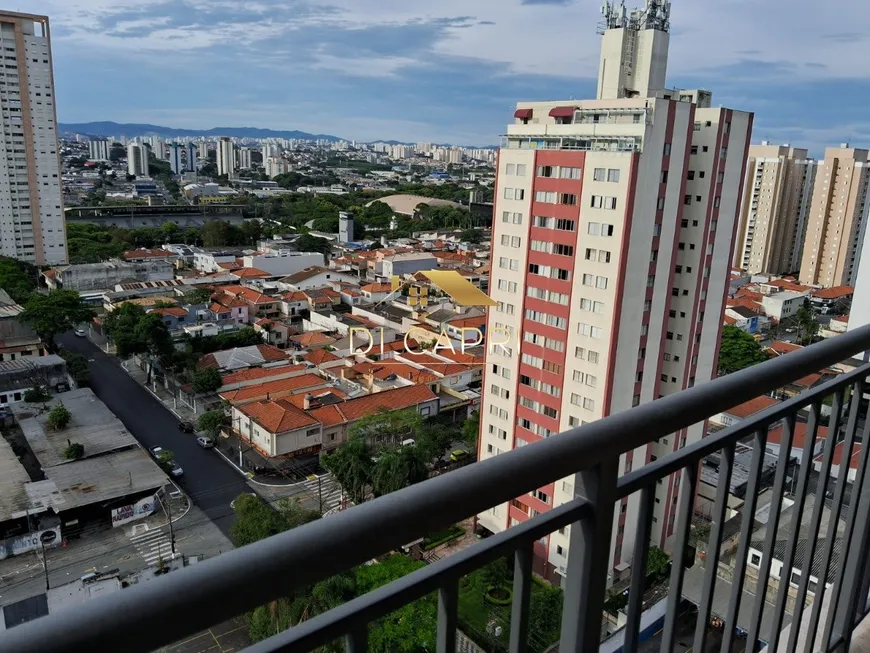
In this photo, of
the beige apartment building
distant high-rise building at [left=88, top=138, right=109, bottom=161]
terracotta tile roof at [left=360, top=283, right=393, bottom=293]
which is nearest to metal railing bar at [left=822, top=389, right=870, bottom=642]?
terracotta tile roof at [left=360, top=283, right=393, bottom=293]

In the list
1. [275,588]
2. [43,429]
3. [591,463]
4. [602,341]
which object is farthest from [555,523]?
[43,429]

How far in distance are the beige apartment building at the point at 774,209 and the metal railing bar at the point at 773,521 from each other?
18832 mm

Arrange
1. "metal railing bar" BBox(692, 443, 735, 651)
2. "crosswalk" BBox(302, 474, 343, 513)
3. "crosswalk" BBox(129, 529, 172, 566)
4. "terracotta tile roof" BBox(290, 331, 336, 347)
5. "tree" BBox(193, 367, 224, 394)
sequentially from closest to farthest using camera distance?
"metal railing bar" BBox(692, 443, 735, 651) < "crosswalk" BBox(129, 529, 172, 566) < "crosswalk" BBox(302, 474, 343, 513) < "tree" BBox(193, 367, 224, 394) < "terracotta tile roof" BBox(290, 331, 336, 347)

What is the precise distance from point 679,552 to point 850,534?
0.44 m

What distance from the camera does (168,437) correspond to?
8664 millimetres

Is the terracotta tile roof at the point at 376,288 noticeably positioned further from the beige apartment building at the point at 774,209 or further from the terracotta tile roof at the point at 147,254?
the beige apartment building at the point at 774,209

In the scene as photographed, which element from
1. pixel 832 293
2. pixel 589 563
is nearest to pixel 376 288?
pixel 832 293

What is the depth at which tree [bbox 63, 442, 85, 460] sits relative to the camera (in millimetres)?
7480

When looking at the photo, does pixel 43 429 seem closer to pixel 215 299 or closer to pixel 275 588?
pixel 215 299

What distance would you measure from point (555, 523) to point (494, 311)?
5.69 meters

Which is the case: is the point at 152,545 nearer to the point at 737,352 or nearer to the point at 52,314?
the point at 52,314

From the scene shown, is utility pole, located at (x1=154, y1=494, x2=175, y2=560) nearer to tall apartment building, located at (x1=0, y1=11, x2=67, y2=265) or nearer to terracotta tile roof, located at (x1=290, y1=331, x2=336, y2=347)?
terracotta tile roof, located at (x1=290, y1=331, x2=336, y2=347)

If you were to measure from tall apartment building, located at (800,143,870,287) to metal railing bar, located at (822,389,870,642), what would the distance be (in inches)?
706

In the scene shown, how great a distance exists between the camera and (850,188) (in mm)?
16375
